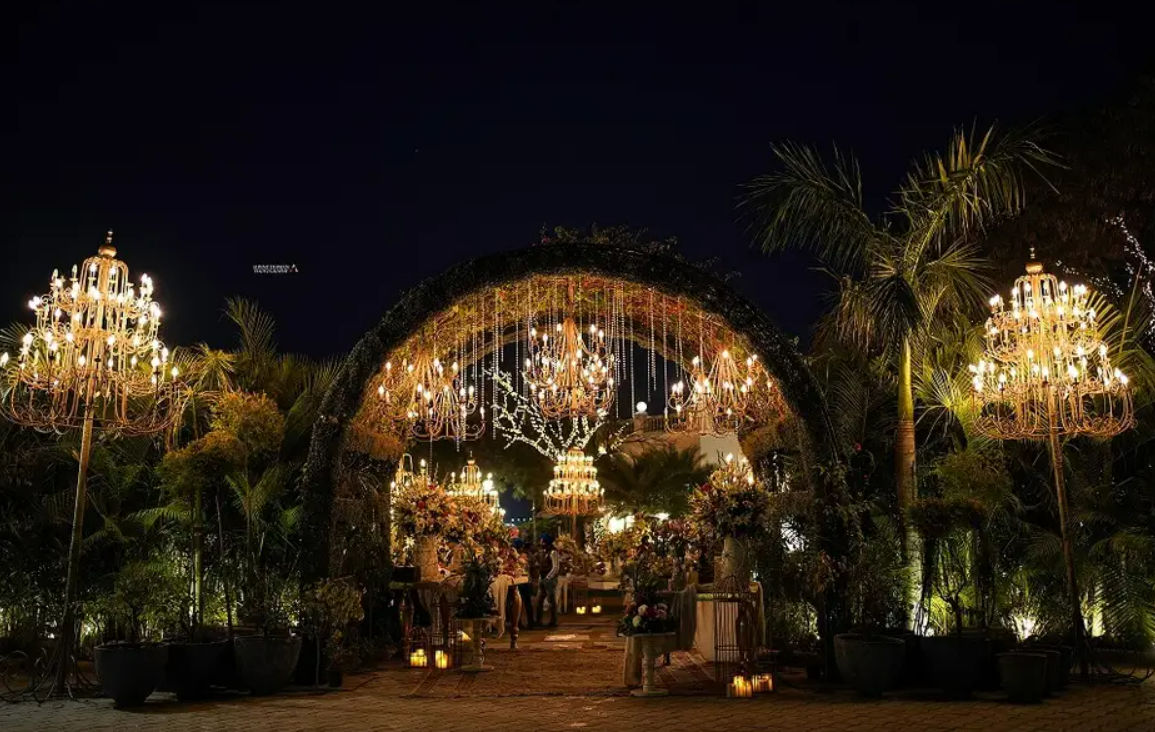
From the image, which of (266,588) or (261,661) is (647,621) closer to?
(261,661)

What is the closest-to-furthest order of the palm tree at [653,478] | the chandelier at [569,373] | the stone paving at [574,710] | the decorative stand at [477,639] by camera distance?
the stone paving at [574,710] < the decorative stand at [477,639] < the chandelier at [569,373] < the palm tree at [653,478]

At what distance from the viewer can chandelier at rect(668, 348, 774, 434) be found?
11.4m

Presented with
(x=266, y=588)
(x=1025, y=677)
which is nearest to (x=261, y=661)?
(x=266, y=588)

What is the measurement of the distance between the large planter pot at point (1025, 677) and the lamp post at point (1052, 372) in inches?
62.6

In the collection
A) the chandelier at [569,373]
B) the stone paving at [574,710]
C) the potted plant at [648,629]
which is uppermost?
the chandelier at [569,373]

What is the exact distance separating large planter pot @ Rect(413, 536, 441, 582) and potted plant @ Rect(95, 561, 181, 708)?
126 inches

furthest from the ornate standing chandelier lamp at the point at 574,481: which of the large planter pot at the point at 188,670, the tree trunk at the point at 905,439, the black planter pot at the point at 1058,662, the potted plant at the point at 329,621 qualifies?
the black planter pot at the point at 1058,662

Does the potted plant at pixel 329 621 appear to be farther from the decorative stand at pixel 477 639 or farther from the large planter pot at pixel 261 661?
the decorative stand at pixel 477 639

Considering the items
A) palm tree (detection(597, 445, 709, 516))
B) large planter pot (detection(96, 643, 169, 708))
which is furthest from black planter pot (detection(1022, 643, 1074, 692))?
palm tree (detection(597, 445, 709, 516))

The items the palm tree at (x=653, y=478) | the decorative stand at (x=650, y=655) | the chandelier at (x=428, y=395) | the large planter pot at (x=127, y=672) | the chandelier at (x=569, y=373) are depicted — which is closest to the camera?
the large planter pot at (x=127, y=672)

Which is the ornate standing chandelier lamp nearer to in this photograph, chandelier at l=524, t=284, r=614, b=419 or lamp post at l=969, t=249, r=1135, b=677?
chandelier at l=524, t=284, r=614, b=419

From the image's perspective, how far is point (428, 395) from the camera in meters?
12.5

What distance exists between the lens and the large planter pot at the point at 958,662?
8.54 meters

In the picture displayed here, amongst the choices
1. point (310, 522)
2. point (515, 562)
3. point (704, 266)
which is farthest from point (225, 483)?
point (704, 266)
